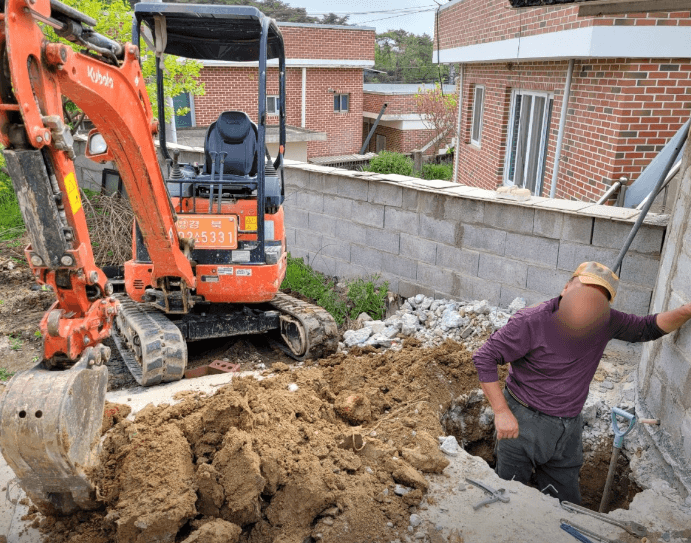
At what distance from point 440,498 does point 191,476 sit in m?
1.49

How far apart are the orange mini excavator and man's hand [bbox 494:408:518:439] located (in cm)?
239

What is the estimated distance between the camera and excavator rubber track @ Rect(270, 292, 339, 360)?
18.6ft

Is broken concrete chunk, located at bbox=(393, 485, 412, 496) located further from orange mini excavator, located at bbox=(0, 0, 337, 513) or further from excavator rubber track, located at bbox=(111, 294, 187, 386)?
excavator rubber track, located at bbox=(111, 294, 187, 386)

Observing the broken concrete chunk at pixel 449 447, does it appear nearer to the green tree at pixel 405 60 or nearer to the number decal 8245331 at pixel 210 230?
the number decal 8245331 at pixel 210 230

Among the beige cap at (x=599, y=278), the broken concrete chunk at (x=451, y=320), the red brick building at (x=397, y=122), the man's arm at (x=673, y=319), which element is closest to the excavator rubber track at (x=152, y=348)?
the broken concrete chunk at (x=451, y=320)

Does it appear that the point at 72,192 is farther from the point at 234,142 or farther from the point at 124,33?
the point at 124,33

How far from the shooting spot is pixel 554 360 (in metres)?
3.54

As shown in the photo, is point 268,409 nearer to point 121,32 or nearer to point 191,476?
point 191,476

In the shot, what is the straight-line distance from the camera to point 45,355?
120 inches

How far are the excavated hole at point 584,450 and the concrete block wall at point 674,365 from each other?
18.2 inches

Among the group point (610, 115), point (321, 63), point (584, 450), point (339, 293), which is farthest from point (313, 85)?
point (584, 450)

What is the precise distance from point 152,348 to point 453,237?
3.33 m

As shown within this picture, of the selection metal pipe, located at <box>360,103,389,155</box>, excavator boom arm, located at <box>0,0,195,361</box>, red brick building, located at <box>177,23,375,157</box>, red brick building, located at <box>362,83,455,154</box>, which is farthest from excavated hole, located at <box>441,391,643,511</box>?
metal pipe, located at <box>360,103,389,155</box>

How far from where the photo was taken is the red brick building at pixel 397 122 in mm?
24812
